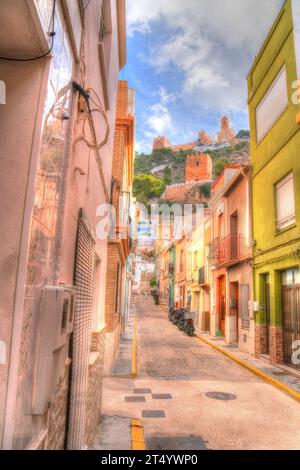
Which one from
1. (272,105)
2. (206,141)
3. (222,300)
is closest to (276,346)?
(222,300)

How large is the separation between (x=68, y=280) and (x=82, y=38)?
2027 mm

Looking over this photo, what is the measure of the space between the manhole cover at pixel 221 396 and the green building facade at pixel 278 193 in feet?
10.6

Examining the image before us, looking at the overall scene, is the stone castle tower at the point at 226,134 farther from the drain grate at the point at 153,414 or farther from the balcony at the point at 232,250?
the drain grate at the point at 153,414

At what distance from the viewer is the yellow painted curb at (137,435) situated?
4.54 metres

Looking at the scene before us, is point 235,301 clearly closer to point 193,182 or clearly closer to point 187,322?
point 187,322

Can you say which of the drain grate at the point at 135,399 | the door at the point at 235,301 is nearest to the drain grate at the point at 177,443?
the drain grate at the point at 135,399

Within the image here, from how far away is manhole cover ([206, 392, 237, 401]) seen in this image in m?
7.30

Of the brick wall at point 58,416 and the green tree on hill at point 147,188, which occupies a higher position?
the green tree on hill at point 147,188

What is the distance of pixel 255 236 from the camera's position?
12.9 meters

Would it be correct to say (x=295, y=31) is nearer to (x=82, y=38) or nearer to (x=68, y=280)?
(x=82, y=38)

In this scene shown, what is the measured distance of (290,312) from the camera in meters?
10.4

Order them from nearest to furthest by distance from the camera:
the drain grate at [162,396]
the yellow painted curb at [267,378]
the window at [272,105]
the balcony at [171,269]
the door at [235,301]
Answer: the drain grate at [162,396]
the yellow painted curb at [267,378]
the window at [272,105]
the door at [235,301]
the balcony at [171,269]

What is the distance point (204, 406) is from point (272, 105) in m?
9.90

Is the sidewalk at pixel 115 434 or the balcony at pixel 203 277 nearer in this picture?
the sidewalk at pixel 115 434
